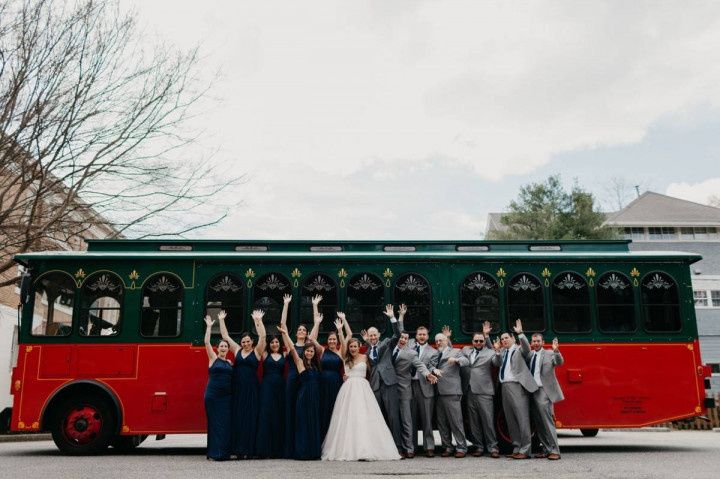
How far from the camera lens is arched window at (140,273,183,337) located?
10.7 m

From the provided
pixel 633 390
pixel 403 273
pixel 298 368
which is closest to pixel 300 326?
pixel 298 368

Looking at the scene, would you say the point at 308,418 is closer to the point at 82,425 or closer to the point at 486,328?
the point at 486,328

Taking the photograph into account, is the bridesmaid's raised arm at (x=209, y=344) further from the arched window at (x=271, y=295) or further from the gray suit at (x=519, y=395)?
the gray suit at (x=519, y=395)

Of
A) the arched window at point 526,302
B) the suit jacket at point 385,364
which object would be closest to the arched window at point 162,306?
the suit jacket at point 385,364

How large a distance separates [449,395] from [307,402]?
2236 millimetres

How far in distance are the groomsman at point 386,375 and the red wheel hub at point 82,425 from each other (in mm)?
4572

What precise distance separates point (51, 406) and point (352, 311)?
5.15 metres

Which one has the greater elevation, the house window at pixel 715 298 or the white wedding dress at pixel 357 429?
the house window at pixel 715 298

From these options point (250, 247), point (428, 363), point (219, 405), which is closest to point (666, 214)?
point (428, 363)

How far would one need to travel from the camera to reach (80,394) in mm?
10469

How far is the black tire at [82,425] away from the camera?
10.3m

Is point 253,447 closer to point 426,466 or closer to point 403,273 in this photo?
point 426,466

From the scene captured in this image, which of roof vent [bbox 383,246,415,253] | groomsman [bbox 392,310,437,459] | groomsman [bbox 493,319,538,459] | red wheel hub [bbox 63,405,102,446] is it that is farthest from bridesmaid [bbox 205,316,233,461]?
groomsman [bbox 493,319,538,459]

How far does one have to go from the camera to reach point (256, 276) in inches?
428
